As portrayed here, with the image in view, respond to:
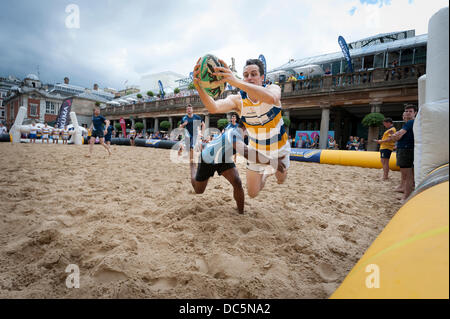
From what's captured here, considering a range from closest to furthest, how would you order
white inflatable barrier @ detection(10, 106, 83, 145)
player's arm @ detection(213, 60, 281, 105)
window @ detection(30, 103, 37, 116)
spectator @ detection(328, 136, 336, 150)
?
player's arm @ detection(213, 60, 281, 105)
white inflatable barrier @ detection(10, 106, 83, 145)
spectator @ detection(328, 136, 336, 150)
window @ detection(30, 103, 37, 116)

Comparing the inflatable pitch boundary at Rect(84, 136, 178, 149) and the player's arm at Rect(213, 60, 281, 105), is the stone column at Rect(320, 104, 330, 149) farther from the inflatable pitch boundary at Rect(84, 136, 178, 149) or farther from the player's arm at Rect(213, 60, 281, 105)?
the player's arm at Rect(213, 60, 281, 105)

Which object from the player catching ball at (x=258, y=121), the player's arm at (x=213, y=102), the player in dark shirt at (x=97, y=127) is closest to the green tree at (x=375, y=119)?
the player catching ball at (x=258, y=121)

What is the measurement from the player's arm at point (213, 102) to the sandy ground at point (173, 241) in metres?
1.42

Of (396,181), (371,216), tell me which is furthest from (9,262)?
(396,181)

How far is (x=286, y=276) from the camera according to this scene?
177 cm

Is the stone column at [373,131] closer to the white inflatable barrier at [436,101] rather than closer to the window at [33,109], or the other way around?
the white inflatable barrier at [436,101]

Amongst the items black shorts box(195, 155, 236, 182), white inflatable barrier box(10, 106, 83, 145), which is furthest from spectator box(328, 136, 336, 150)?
white inflatable barrier box(10, 106, 83, 145)

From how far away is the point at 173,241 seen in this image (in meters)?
2.27

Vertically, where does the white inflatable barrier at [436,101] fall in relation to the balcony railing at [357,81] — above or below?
below

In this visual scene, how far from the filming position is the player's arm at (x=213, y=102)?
2.30 metres

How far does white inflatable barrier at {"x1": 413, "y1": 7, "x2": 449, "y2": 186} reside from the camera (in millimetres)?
1604

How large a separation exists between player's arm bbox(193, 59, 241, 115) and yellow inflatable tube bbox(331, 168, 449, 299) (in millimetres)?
1826

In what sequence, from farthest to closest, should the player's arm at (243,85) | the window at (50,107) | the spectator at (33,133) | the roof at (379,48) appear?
the window at (50,107) < the roof at (379,48) < the spectator at (33,133) < the player's arm at (243,85)
